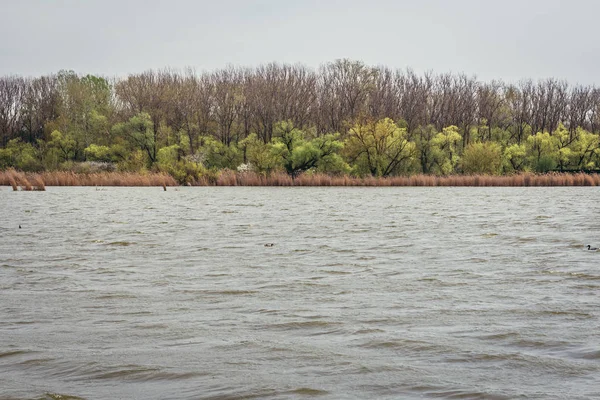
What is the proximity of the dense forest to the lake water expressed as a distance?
184 feet

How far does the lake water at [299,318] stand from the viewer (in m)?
4.85

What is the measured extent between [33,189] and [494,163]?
139 feet

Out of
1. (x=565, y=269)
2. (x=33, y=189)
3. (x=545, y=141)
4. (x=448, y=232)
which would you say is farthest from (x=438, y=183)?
(x=565, y=269)

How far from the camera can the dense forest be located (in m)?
74.9

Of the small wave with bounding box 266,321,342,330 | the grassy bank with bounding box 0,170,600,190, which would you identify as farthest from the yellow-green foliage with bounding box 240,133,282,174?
the small wave with bounding box 266,321,342,330

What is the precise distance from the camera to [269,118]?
261 feet

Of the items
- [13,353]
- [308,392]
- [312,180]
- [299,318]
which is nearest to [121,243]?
[299,318]

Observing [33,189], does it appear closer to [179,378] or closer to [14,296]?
[14,296]

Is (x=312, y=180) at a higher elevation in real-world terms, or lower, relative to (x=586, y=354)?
higher

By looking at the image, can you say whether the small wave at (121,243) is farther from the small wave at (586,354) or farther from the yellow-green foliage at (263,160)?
the yellow-green foliage at (263,160)

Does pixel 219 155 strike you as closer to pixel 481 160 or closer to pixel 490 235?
pixel 481 160

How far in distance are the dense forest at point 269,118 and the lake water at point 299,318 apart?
184 ft

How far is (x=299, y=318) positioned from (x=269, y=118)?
73.3 m

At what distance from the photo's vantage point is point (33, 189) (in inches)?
1844
